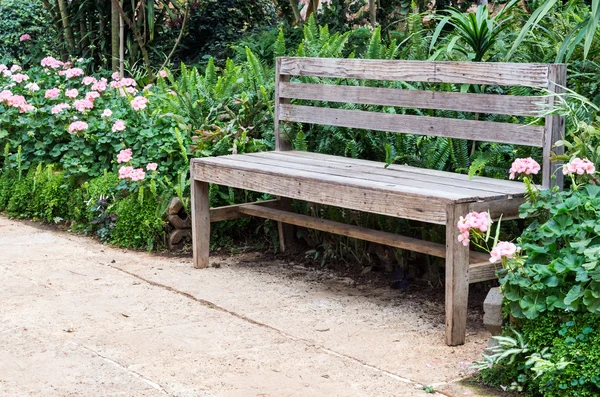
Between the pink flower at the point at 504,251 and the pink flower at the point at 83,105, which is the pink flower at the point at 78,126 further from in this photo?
the pink flower at the point at 504,251

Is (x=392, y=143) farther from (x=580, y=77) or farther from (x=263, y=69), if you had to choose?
(x=263, y=69)

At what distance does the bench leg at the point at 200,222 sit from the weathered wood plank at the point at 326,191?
0.09m

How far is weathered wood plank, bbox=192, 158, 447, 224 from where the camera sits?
12.5 feet

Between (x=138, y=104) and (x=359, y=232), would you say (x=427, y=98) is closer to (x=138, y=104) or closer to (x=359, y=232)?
(x=359, y=232)

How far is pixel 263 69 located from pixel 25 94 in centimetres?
205

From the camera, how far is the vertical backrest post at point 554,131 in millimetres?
3836

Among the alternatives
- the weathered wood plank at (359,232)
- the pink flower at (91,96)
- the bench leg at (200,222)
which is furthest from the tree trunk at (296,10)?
the bench leg at (200,222)

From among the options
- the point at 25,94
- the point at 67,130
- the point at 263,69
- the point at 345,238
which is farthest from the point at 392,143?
the point at 25,94

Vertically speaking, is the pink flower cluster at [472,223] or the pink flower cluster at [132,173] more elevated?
the pink flower cluster at [472,223]

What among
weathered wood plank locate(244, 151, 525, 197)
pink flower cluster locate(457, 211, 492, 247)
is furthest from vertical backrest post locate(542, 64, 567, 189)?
pink flower cluster locate(457, 211, 492, 247)

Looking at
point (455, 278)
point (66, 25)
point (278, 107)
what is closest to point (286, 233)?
point (278, 107)

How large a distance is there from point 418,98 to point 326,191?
702 millimetres

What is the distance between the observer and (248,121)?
5.88 m

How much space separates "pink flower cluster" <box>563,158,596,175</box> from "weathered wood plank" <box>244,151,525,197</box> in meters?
0.39
